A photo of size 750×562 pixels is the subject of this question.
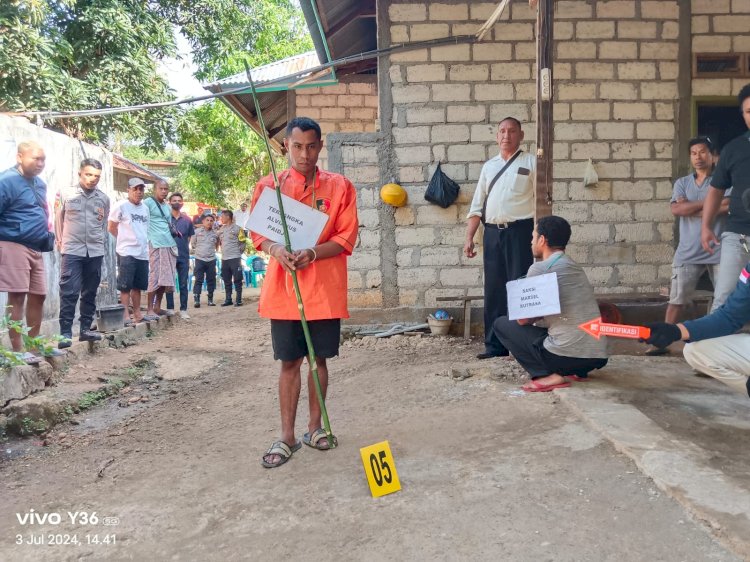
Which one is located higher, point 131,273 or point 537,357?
point 131,273

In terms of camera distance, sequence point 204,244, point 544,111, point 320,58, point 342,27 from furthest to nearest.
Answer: point 204,244
point 320,58
point 342,27
point 544,111

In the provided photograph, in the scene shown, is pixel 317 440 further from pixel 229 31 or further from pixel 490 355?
pixel 229 31

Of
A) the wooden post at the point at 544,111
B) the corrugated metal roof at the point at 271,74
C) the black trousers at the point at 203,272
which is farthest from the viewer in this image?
the black trousers at the point at 203,272

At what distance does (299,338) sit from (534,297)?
5.02 ft

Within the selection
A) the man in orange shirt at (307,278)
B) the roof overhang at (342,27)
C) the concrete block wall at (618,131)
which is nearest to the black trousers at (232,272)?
the roof overhang at (342,27)

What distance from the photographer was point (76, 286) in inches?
242

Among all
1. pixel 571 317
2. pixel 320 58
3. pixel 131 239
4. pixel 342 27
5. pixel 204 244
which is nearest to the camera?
pixel 571 317

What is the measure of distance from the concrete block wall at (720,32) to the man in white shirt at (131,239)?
20.5 ft

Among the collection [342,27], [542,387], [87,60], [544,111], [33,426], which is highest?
[87,60]

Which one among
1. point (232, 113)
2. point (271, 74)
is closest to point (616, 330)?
point (271, 74)

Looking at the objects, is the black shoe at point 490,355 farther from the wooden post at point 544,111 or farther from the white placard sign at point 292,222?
the white placard sign at point 292,222

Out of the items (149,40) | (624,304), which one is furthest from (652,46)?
(149,40)

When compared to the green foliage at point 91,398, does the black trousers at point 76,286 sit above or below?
above

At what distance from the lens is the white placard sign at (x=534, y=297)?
3.92 m
